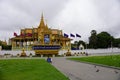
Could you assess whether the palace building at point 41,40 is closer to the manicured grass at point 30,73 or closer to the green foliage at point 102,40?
the green foliage at point 102,40

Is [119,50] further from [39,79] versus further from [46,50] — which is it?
[39,79]

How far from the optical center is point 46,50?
2628 inches

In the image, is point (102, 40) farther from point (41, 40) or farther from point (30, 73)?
point (30, 73)

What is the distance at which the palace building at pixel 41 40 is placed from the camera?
2633 inches

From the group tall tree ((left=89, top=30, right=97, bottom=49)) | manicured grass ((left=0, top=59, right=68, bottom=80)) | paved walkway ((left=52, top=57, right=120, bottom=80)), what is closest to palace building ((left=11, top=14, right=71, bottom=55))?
tall tree ((left=89, top=30, right=97, bottom=49))

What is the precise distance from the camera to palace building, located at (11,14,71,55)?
66875 mm

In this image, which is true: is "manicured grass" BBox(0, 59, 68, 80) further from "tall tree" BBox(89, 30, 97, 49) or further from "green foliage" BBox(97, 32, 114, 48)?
"tall tree" BBox(89, 30, 97, 49)

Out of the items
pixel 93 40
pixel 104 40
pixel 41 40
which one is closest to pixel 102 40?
pixel 104 40

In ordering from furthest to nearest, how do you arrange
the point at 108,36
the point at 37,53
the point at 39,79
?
the point at 108,36 → the point at 37,53 → the point at 39,79

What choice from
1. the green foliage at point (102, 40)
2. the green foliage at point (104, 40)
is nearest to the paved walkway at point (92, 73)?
the green foliage at point (104, 40)

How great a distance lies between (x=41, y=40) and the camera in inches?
2886

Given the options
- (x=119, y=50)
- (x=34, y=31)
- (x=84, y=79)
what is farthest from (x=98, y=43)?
(x=84, y=79)

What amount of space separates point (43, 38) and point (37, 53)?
8077 mm

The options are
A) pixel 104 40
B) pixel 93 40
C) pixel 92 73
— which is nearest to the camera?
pixel 92 73
